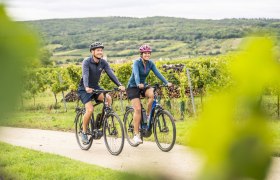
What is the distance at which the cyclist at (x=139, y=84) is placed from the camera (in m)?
8.55

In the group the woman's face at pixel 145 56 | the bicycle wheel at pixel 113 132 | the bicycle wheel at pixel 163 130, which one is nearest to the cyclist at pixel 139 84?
the woman's face at pixel 145 56

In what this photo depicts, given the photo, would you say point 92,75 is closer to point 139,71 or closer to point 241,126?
point 139,71

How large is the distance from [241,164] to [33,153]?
30.8 feet

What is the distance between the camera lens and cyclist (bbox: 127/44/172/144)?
28.1 feet

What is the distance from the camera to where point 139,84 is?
332 inches

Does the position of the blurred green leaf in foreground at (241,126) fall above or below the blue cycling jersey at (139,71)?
above

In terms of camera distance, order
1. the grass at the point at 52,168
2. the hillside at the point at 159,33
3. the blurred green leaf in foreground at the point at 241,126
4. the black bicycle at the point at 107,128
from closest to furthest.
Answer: the blurred green leaf in foreground at the point at 241,126
the grass at the point at 52,168
the black bicycle at the point at 107,128
the hillside at the point at 159,33

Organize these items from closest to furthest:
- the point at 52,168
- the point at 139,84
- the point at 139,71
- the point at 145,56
Result: the point at 52,168 → the point at 139,84 → the point at 145,56 → the point at 139,71

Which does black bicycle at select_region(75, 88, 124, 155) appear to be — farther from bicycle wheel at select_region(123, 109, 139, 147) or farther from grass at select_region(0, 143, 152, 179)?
grass at select_region(0, 143, 152, 179)

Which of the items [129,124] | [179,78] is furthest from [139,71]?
[179,78]

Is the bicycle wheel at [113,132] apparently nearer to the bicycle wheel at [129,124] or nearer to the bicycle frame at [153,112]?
the bicycle wheel at [129,124]

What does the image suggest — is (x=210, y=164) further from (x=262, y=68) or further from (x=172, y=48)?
(x=172, y=48)

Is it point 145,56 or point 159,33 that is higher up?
point 145,56

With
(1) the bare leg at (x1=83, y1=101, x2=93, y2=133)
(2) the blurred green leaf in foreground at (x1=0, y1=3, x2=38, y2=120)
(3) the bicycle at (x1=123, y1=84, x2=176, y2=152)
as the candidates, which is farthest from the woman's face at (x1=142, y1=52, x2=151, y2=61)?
(2) the blurred green leaf in foreground at (x1=0, y1=3, x2=38, y2=120)
